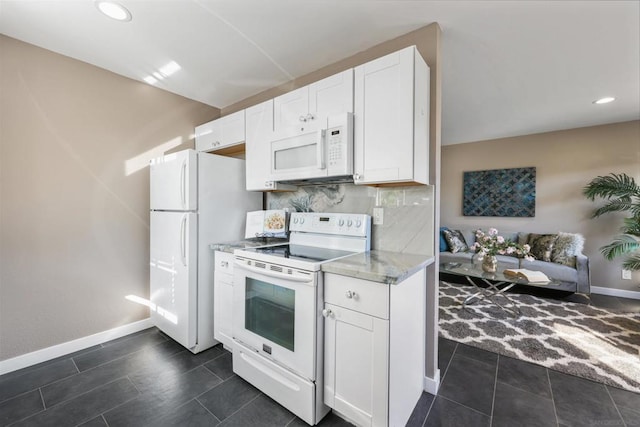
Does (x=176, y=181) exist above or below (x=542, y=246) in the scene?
above

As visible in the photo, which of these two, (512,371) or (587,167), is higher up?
(587,167)

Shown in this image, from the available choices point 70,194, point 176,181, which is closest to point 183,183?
point 176,181

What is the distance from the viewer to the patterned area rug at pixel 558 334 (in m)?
1.99

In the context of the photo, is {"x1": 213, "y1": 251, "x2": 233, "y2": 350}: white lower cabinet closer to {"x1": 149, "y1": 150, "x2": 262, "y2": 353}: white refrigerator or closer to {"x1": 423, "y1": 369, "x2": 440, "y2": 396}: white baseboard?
{"x1": 149, "y1": 150, "x2": 262, "y2": 353}: white refrigerator

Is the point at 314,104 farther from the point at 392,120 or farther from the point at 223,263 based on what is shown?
the point at 223,263

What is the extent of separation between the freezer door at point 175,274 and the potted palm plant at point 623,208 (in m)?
4.96

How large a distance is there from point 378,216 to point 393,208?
0.13m

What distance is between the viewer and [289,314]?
1581 mm

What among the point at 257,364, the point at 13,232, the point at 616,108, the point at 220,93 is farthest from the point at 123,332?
the point at 616,108

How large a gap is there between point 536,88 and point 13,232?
16.0ft

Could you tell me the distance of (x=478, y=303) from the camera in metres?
3.25

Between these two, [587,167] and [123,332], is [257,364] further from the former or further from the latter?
[587,167]

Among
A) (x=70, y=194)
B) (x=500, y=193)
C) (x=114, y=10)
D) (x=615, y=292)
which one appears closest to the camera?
(x=114, y=10)

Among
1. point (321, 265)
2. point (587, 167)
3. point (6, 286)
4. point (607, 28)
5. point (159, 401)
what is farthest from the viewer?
point (587, 167)
